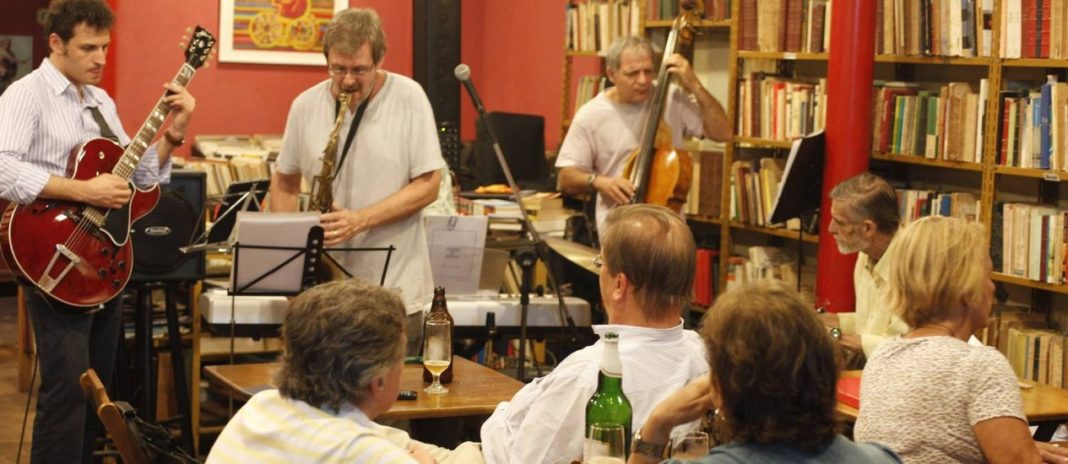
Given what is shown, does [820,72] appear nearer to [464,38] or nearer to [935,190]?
[935,190]

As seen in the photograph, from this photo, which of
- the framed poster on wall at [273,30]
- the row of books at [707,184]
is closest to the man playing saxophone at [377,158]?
the row of books at [707,184]

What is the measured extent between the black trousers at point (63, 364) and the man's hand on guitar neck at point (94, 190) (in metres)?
0.31

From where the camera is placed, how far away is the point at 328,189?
4.46m

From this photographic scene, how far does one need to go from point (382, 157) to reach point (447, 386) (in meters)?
1.07

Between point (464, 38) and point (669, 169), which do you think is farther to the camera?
point (464, 38)

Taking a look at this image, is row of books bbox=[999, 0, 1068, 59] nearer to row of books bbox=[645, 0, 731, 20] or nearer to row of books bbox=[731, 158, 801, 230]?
row of books bbox=[731, 158, 801, 230]

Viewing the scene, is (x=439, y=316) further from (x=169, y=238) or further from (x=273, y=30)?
(x=273, y=30)

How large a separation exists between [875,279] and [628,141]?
6.17ft

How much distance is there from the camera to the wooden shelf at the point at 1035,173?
16.4 feet

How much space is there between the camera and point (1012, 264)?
5238 mm

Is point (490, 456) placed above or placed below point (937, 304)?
below

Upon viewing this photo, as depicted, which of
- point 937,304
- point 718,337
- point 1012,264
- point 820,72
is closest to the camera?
point 718,337

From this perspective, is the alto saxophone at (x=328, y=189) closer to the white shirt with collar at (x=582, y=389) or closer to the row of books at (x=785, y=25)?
the white shirt with collar at (x=582, y=389)

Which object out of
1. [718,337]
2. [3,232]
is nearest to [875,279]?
[718,337]
